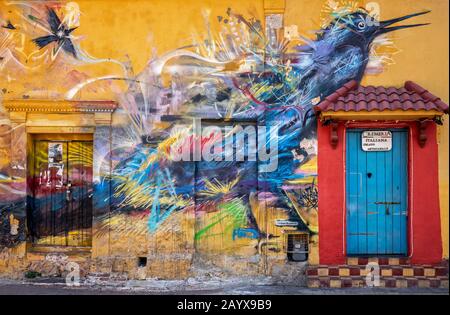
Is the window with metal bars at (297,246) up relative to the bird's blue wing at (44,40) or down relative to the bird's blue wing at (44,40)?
down

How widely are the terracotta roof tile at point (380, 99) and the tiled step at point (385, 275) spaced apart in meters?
2.48

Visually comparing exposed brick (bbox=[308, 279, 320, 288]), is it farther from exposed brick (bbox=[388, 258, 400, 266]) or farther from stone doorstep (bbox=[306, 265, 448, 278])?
exposed brick (bbox=[388, 258, 400, 266])

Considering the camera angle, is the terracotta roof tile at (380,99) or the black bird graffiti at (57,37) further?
the black bird graffiti at (57,37)

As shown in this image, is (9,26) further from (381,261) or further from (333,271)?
(381,261)

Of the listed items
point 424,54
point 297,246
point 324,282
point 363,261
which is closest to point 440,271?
point 363,261

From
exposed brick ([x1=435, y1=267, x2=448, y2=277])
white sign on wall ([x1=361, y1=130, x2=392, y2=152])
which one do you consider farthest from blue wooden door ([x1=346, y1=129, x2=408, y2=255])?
exposed brick ([x1=435, y1=267, x2=448, y2=277])

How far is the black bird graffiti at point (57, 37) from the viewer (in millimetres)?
9492

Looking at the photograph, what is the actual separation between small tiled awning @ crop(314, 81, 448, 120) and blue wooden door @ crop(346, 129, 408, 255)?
60 centimetres

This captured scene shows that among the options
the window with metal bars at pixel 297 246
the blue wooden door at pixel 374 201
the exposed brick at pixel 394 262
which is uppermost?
the blue wooden door at pixel 374 201

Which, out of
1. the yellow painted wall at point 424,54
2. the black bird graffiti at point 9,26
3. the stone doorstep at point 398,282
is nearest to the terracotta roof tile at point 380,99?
the yellow painted wall at point 424,54

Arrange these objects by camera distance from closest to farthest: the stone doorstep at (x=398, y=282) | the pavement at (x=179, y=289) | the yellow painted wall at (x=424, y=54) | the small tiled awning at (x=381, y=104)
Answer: the small tiled awning at (x=381, y=104)
the pavement at (x=179, y=289)
the stone doorstep at (x=398, y=282)
the yellow painted wall at (x=424, y=54)

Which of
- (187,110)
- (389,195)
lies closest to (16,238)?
(187,110)

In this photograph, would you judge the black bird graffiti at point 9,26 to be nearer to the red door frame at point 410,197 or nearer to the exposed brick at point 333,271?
the red door frame at point 410,197

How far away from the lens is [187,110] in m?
9.43
